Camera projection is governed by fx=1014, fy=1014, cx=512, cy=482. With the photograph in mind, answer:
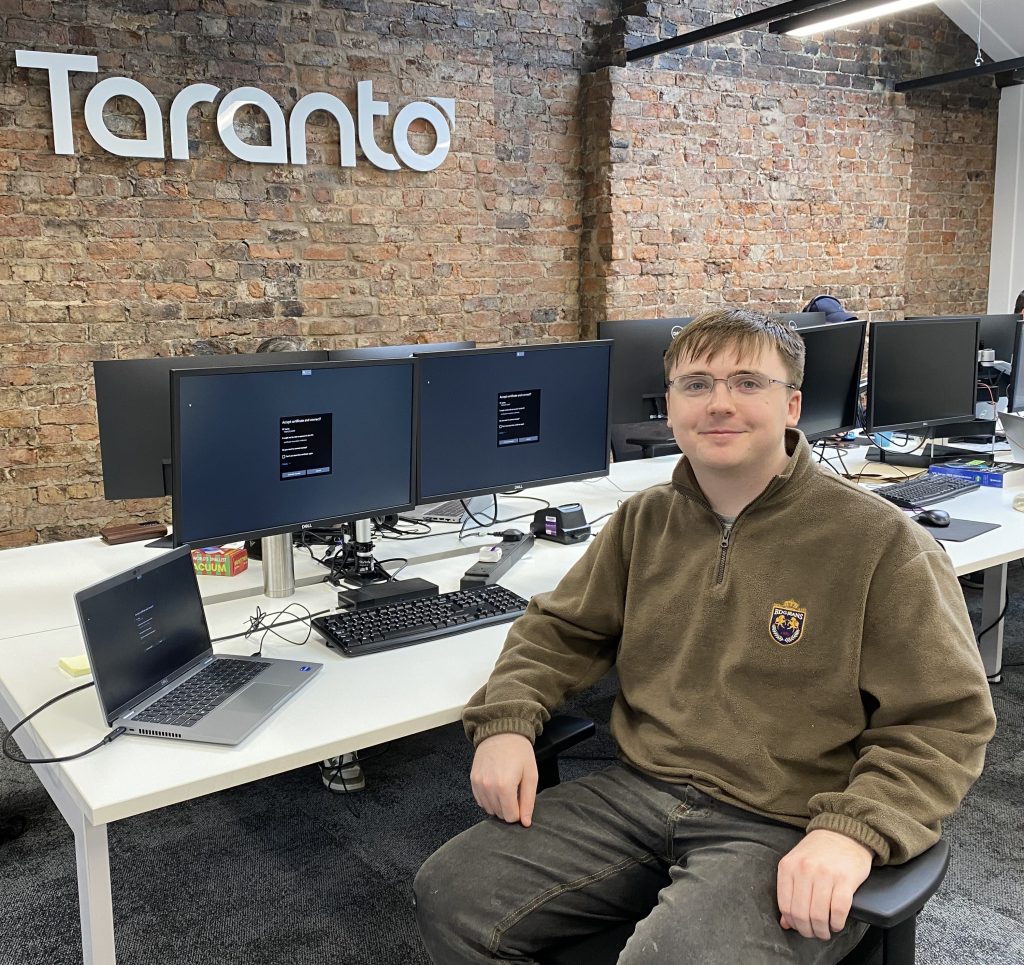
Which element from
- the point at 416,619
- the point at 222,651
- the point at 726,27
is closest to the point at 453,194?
the point at 726,27

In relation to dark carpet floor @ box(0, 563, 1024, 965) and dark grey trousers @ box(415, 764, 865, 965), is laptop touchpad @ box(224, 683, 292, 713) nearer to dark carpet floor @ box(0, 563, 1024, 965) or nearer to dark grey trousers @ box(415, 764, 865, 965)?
dark grey trousers @ box(415, 764, 865, 965)

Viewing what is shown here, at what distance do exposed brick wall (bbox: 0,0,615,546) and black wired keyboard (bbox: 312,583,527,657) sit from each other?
258 cm

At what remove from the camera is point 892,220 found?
638 centimetres

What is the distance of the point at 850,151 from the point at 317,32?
3.34 metres

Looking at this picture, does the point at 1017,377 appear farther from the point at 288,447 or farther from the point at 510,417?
the point at 288,447

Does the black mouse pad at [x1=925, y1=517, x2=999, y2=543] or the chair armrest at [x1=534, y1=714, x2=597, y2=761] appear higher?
the black mouse pad at [x1=925, y1=517, x2=999, y2=543]

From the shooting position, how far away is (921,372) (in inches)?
128

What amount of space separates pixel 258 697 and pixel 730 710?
29.4 inches

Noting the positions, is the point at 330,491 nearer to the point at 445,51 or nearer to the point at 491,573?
the point at 491,573

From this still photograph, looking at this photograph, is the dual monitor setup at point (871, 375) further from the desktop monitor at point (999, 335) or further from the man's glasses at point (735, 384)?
the man's glasses at point (735, 384)

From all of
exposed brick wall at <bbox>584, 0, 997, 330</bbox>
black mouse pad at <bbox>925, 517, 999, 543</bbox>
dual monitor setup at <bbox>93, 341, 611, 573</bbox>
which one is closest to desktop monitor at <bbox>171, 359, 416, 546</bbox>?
dual monitor setup at <bbox>93, 341, 611, 573</bbox>

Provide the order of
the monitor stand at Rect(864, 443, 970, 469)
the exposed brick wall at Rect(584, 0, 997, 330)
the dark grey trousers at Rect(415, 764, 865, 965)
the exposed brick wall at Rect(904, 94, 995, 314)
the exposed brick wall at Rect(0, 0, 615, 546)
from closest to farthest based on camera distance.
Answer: the dark grey trousers at Rect(415, 764, 865, 965), the monitor stand at Rect(864, 443, 970, 469), the exposed brick wall at Rect(0, 0, 615, 546), the exposed brick wall at Rect(584, 0, 997, 330), the exposed brick wall at Rect(904, 94, 995, 314)

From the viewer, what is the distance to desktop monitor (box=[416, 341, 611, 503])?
2289mm

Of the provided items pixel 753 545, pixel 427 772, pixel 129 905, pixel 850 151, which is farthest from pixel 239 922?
pixel 850 151
